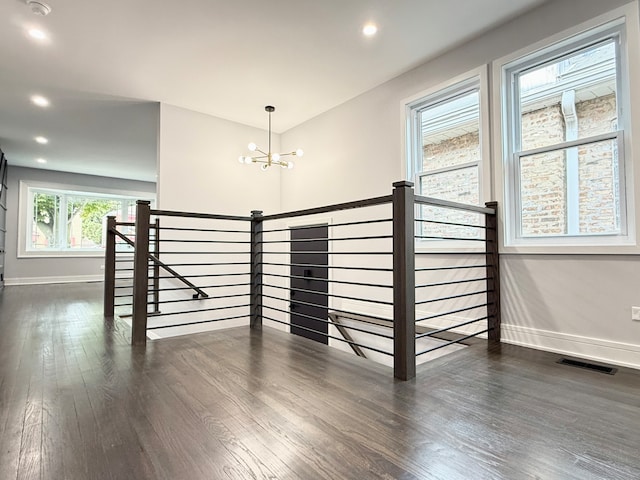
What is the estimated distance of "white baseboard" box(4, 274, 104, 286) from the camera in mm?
7821

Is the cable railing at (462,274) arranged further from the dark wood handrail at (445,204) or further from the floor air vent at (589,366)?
the floor air vent at (589,366)

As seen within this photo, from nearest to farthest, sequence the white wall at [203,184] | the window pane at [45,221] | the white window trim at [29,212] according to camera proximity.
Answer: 1. the white wall at [203,184]
2. the white window trim at [29,212]
3. the window pane at [45,221]

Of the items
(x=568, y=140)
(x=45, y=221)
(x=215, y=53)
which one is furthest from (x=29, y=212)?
(x=568, y=140)

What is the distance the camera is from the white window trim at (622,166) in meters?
2.43

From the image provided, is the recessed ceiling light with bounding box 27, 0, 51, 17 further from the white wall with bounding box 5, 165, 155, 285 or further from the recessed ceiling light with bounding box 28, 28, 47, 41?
the white wall with bounding box 5, 165, 155, 285

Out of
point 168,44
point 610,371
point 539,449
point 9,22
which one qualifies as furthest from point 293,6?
point 610,371

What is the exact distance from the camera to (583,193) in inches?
108

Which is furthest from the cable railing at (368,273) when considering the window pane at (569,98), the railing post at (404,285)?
the window pane at (569,98)

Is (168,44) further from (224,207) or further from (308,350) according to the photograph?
(308,350)

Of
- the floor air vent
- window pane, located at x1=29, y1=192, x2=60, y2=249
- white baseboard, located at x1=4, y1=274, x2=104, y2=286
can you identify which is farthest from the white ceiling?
white baseboard, located at x1=4, y1=274, x2=104, y2=286

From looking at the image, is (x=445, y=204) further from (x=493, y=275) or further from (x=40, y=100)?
(x=40, y=100)

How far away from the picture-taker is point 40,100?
15.4ft

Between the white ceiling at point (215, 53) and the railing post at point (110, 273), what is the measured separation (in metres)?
1.80

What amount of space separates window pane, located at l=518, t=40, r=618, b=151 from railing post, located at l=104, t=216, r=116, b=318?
15.1 ft
